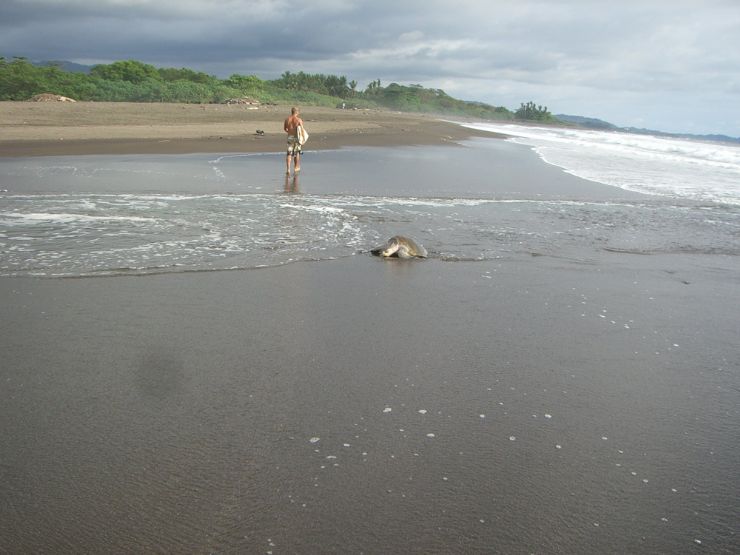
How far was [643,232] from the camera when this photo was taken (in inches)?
402

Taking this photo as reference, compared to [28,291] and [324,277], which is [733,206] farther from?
[28,291]

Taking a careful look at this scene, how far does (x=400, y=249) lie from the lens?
7637 mm

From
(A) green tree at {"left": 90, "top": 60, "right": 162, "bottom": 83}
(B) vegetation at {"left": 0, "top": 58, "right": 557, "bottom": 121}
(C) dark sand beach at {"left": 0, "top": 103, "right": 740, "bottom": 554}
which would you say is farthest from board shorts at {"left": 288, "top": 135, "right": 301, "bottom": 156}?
(A) green tree at {"left": 90, "top": 60, "right": 162, "bottom": 83}

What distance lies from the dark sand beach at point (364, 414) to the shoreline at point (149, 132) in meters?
15.0

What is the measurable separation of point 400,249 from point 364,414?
Result: 4.08 meters

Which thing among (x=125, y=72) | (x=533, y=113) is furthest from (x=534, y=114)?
(x=125, y=72)

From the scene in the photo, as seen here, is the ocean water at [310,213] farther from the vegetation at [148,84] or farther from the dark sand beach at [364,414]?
the vegetation at [148,84]

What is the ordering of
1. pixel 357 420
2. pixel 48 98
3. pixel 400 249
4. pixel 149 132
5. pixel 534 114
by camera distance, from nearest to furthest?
pixel 357 420
pixel 400 249
pixel 149 132
pixel 48 98
pixel 534 114

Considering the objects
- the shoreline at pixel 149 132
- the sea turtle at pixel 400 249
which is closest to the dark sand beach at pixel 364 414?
the sea turtle at pixel 400 249

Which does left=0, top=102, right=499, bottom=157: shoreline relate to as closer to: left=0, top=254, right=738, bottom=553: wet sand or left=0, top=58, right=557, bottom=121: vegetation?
left=0, top=58, right=557, bottom=121: vegetation

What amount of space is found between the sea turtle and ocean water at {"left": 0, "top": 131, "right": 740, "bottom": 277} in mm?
320

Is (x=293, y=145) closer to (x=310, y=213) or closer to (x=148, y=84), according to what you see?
(x=310, y=213)

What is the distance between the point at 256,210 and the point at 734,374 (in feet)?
25.1

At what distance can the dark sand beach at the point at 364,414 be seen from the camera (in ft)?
9.07
